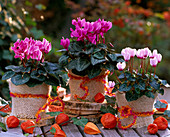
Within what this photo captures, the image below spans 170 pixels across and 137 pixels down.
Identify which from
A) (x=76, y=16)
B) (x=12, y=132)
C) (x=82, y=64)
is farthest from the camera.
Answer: (x=76, y=16)

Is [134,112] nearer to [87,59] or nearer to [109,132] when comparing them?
[109,132]

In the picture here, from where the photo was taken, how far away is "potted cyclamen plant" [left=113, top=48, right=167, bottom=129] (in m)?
1.44

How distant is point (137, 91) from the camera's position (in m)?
1.42

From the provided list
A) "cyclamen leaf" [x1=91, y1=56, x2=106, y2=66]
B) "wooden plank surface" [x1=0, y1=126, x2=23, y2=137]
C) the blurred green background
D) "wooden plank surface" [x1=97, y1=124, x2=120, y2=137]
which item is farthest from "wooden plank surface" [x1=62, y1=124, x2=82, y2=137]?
the blurred green background

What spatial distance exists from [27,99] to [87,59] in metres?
0.40

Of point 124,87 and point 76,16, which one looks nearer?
point 124,87

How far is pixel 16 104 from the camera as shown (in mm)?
1549

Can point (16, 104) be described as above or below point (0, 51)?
below

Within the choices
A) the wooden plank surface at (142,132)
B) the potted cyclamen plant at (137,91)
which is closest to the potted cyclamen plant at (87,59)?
the potted cyclamen plant at (137,91)

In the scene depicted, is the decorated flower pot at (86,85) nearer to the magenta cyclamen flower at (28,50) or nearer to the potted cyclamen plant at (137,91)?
the potted cyclamen plant at (137,91)

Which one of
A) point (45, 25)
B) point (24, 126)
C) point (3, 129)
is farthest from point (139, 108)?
point (45, 25)

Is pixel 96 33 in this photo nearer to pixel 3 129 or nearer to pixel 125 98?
pixel 125 98

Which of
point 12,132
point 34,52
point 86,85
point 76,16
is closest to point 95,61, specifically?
point 86,85

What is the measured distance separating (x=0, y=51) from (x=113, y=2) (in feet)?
8.68
